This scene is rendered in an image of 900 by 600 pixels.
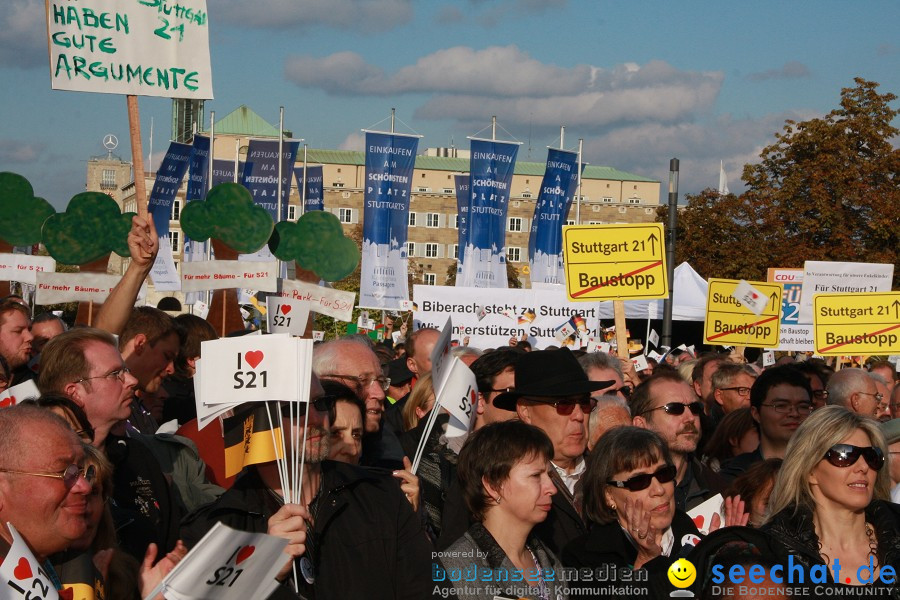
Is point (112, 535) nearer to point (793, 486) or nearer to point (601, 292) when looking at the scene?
point (793, 486)

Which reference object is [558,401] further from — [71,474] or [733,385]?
[733,385]

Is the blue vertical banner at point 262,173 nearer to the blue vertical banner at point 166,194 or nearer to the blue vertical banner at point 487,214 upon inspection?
the blue vertical banner at point 166,194

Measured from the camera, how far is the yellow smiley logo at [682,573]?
3504mm

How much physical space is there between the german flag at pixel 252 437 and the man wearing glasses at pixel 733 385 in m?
4.94

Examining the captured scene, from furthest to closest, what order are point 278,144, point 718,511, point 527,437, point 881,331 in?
point 278,144
point 881,331
point 718,511
point 527,437

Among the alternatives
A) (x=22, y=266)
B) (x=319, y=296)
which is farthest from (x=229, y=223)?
(x=22, y=266)

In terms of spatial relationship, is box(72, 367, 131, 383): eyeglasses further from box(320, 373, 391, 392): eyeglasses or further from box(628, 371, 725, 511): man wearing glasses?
box(628, 371, 725, 511): man wearing glasses

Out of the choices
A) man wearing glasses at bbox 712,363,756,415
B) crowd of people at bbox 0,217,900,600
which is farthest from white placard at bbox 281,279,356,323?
crowd of people at bbox 0,217,900,600

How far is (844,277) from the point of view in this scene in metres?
16.2

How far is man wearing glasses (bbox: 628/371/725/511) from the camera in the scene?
18.4 ft

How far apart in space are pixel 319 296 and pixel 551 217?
53.8 feet

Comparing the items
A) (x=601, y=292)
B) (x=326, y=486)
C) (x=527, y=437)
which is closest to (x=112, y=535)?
(x=326, y=486)

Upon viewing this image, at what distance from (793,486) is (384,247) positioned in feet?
57.7

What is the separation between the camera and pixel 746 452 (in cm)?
666
